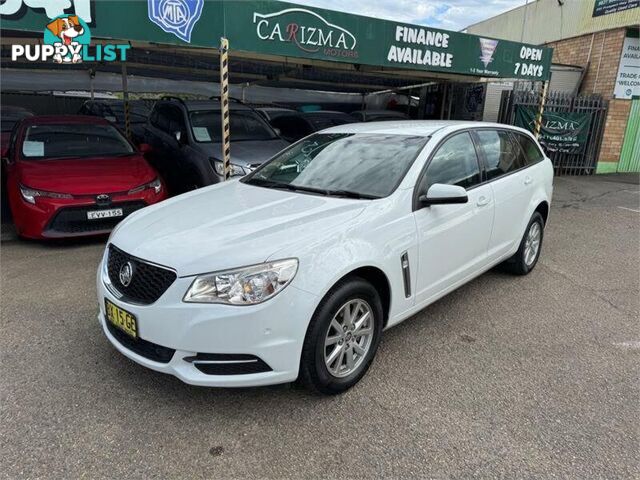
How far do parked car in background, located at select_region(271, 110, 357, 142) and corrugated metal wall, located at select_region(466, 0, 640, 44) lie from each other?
7432 mm

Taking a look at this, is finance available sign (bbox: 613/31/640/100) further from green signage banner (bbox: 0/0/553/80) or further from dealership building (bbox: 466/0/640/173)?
green signage banner (bbox: 0/0/553/80)

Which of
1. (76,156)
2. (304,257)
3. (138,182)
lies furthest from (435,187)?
(76,156)

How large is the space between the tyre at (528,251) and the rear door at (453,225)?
0.93 metres

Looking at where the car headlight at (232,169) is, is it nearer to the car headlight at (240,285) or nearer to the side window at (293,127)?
the car headlight at (240,285)

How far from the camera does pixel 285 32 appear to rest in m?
6.20

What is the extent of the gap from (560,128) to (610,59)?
2.57 meters

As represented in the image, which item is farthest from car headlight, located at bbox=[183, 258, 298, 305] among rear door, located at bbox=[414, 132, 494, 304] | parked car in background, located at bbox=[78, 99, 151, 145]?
parked car in background, located at bbox=[78, 99, 151, 145]

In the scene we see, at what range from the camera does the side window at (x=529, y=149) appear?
4809mm

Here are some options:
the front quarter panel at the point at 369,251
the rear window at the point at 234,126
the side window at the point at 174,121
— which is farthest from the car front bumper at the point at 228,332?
the side window at the point at 174,121

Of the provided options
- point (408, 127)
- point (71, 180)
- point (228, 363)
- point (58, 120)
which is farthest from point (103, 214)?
point (228, 363)

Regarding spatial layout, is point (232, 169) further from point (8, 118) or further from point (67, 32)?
point (8, 118)

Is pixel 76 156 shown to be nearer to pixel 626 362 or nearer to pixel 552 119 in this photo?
pixel 626 362

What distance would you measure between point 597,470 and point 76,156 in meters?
6.56

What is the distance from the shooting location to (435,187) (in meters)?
3.12
